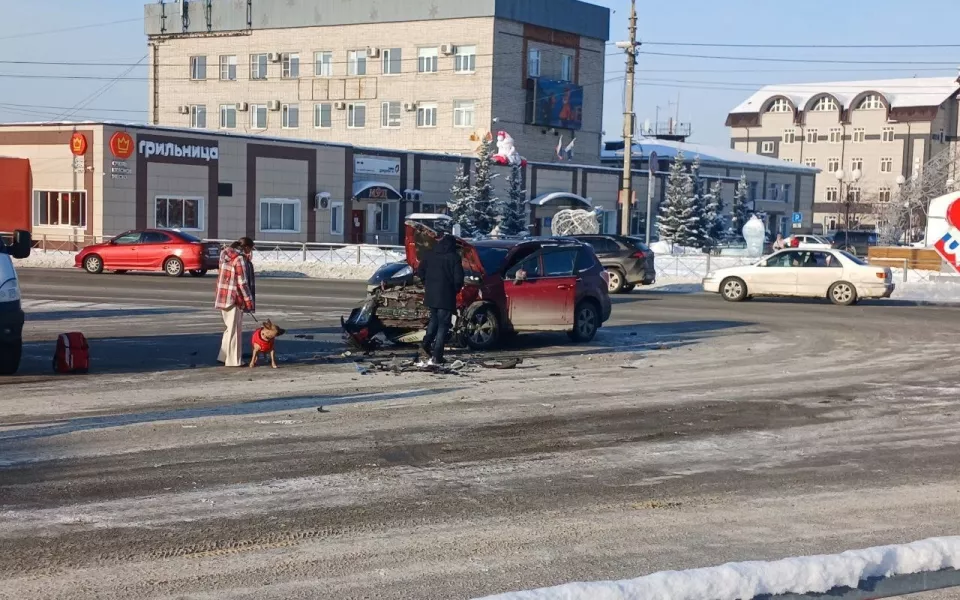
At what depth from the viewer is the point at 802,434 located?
1079 cm

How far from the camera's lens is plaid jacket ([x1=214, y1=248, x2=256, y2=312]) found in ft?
47.1

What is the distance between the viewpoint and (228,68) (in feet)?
249

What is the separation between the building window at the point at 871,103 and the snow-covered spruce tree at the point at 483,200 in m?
59.6

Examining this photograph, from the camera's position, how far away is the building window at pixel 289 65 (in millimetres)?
74000

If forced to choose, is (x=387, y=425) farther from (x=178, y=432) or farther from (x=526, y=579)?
(x=526, y=579)

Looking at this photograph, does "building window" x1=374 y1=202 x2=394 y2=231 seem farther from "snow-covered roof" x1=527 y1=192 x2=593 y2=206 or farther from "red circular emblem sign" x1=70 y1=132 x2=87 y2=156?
"red circular emblem sign" x1=70 y1=132 x2=87 y2=156

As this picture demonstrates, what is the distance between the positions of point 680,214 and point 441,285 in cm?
5283

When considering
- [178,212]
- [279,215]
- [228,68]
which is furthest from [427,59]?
[178,212]

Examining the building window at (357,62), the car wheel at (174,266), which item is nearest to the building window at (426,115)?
the building window at (357,62)

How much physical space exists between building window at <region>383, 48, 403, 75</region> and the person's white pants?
5841 cm

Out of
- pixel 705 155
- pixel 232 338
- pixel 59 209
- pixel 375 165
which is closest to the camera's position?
pixel 232 338

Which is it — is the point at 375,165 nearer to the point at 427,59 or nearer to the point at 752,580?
the point at 427,59

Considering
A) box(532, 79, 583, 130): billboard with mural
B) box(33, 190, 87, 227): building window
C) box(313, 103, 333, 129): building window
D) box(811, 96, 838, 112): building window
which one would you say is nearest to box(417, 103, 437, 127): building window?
box(532, 79, 583, 130): billboard with mural

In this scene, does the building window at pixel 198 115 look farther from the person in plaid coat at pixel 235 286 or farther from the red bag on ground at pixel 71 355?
the red bag on ground at pixel 71 355
